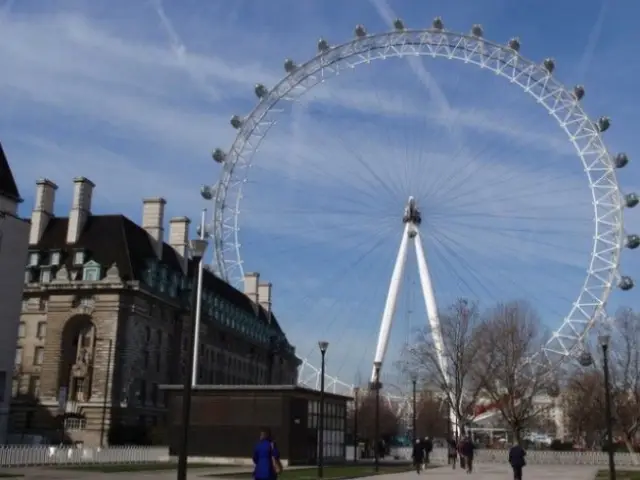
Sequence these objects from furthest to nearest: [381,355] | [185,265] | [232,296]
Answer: [232,296] < [185,265] < [381,355]

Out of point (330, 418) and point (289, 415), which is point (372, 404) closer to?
point (330, 418)

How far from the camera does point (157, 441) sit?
63562mm

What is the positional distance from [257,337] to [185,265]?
957 inches

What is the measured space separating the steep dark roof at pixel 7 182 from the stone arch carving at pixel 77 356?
19.0 m

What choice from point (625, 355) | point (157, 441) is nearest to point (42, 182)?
point (157, 441)

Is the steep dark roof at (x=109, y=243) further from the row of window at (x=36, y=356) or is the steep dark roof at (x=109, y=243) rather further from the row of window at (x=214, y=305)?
the row of window at (x=36, y=356)

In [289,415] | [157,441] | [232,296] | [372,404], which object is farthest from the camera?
[372,404]

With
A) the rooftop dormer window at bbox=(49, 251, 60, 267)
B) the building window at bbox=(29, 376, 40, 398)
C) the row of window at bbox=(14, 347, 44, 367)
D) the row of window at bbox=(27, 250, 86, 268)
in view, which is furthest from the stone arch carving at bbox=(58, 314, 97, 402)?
the rooftop dormer window at bbox=(49, 251, 60, 267)

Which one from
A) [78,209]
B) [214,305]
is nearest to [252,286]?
[214,305]

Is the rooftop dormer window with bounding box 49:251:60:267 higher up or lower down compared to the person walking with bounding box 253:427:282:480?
higher up

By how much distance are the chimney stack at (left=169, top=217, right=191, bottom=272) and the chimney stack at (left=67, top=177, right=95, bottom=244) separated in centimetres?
1309

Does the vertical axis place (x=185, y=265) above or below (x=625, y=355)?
above

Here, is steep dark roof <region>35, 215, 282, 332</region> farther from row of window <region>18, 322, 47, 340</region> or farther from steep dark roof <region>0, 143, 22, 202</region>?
steep dark roof <region>0, 143, 22, 202</region>

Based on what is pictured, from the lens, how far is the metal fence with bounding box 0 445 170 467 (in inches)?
1491
